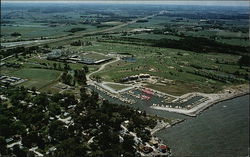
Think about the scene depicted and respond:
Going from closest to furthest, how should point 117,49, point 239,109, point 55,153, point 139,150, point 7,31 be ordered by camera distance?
point 55,153 < point 139,150 < point 239,109 < point 117,49 < point 7,31

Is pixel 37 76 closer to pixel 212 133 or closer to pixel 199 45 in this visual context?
pixel 212 133

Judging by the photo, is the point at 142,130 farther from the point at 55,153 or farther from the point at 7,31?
the point at 7,31

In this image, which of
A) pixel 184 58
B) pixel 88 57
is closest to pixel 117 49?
pixel 88 57

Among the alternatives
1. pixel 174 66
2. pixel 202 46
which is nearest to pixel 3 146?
pixel 174 66

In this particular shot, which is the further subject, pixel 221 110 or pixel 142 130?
pixel 221 110

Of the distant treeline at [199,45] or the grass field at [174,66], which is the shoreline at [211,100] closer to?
the grass field at [174,66]

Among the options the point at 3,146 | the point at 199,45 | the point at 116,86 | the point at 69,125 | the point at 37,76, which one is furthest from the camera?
the point at 199,45

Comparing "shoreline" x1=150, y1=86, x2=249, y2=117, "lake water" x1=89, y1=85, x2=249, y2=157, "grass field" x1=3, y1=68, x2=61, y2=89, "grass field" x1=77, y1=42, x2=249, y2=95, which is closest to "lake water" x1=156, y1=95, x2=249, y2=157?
"lake water" x1=89, y1=85, x2=249, y2=157

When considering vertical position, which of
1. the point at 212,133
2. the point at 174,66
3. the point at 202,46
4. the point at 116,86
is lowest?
the point at 116,86

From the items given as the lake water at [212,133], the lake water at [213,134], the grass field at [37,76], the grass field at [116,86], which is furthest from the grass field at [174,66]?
the lake water at [213,134]
